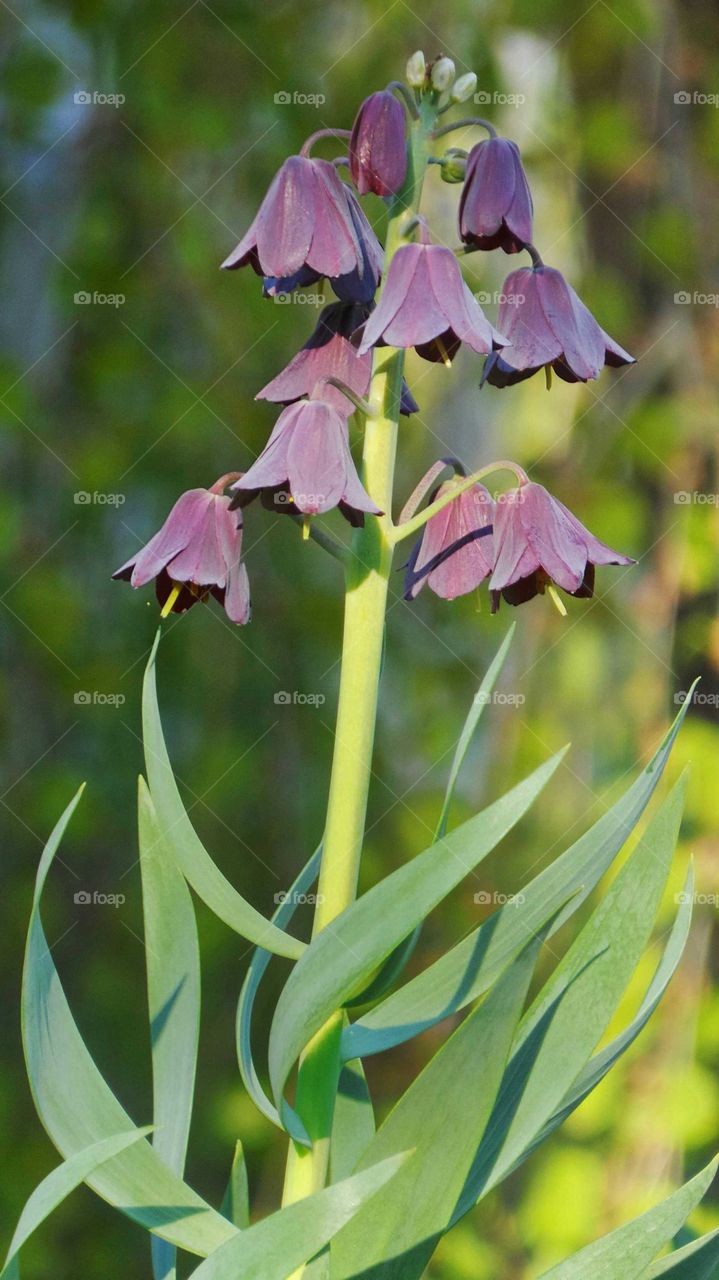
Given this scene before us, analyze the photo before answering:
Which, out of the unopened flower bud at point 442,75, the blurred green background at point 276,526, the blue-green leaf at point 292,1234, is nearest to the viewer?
the blue-green leaf at point 292,1234

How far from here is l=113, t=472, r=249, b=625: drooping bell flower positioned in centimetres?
52

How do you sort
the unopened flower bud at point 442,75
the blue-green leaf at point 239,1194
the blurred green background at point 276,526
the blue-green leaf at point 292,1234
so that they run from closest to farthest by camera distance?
the blue-green leaf at point 292,1234 → the unopened flower bud at point 442,75 → the blue-green leaf at point 239,1194 → the blurred green background at point 276,526

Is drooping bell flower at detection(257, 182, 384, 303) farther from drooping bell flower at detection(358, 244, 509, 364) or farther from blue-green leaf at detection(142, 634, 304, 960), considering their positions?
blue-green leaf at detection(142, 634, 304, 960)

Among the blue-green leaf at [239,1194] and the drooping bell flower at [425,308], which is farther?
the blue-green leaf at [239,1194]

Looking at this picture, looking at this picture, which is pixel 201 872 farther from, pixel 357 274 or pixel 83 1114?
pixel 357 274

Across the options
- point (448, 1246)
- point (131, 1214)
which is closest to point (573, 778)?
point (448, 1246)

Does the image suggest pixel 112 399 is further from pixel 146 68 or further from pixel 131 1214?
pixel 131 1214

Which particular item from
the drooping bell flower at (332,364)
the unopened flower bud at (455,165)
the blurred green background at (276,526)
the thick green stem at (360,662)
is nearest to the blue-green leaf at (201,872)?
the thick green stem at (360,662)

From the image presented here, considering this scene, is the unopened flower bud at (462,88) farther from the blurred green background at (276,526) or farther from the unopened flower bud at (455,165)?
the blurred green background at (276,526)

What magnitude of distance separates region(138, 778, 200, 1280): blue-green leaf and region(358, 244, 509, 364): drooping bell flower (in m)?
0.24

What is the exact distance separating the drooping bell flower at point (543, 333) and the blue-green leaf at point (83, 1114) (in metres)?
0.25

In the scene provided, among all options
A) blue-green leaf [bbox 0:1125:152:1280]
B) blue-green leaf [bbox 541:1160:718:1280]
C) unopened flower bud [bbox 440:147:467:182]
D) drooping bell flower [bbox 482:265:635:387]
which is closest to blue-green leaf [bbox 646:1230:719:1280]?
Answer: blue-green leaf [bbox 541:1160:718:1280]

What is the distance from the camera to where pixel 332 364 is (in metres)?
0.51

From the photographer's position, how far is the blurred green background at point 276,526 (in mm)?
1250
